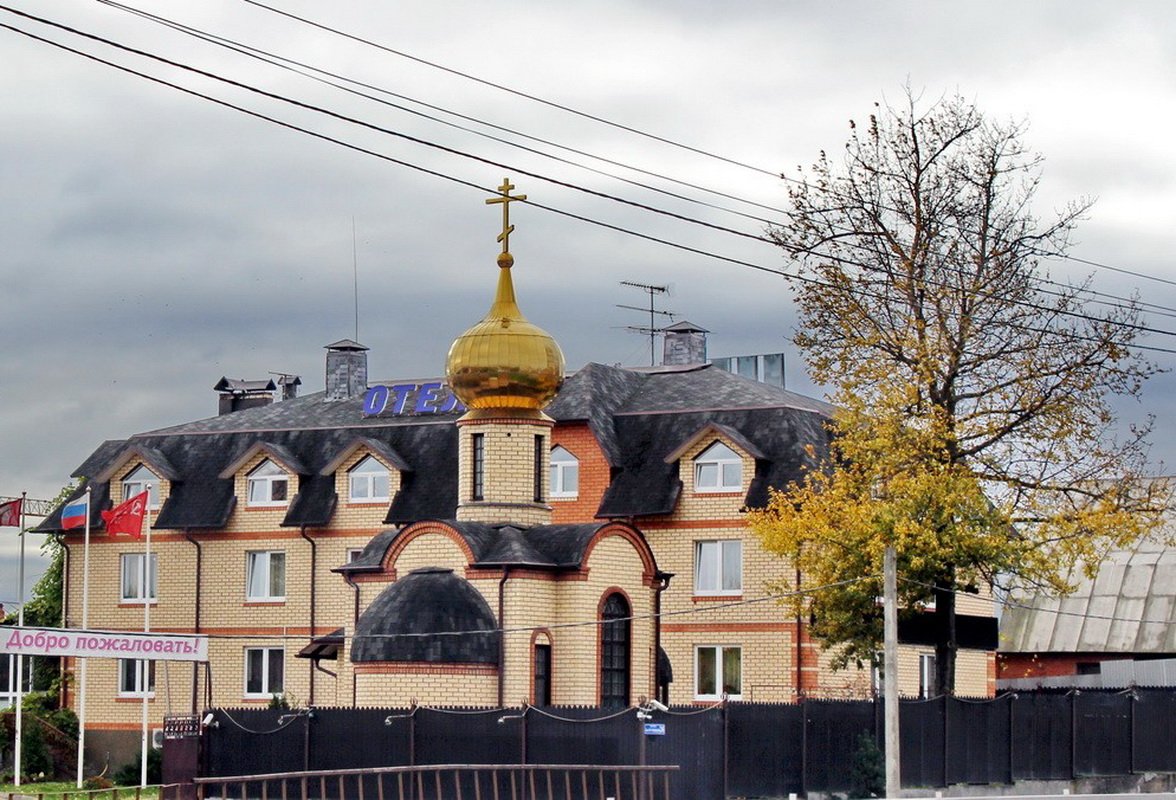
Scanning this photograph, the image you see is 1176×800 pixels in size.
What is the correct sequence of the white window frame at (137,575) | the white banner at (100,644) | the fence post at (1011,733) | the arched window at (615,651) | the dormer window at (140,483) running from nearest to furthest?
the white banner at (100,644)
the fence post at (1011,733)
the arched window at (615,651)
the white window frame at (137,575)
the dormer window at (140,483)

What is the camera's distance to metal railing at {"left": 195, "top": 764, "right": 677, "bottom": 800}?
106 feet

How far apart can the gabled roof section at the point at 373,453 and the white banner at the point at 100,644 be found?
41.2ft

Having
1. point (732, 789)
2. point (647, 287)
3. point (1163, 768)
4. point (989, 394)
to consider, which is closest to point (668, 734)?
point (732, 789)

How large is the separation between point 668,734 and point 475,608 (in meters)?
6.38

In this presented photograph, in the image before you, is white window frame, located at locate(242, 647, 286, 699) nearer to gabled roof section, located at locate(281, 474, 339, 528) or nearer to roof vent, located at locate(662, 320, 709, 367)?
gabled roof section, located at locate(281, 474, 339, 528)

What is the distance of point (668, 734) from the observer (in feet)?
109

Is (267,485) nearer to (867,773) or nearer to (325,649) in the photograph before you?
(325,649)

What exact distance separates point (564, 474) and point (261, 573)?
8931mm

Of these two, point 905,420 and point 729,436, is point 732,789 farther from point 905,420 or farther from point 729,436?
point 729,436

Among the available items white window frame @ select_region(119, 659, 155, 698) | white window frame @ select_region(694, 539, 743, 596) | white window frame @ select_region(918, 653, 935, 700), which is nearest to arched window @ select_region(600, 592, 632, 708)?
white window frame @ select_region(694, 539, 743, 596)

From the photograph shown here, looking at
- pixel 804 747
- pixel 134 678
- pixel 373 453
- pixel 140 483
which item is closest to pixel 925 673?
pixel 373 453

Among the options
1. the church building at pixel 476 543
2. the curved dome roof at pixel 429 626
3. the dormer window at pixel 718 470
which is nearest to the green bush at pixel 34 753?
the church building at pixel 476 543

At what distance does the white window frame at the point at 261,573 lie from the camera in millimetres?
52844

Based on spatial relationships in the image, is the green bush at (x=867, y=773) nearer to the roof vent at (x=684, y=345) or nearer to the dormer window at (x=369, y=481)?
the dormer window at (x=369, y=481)
